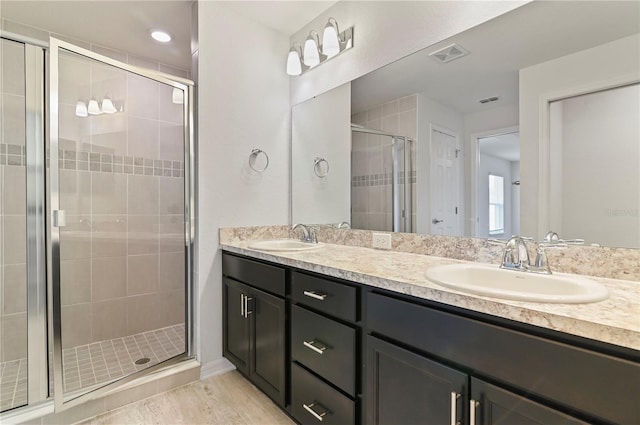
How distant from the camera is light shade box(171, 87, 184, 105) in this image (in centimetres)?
204

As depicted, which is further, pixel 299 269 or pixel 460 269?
pixel 299 269

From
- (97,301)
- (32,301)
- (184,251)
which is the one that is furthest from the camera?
(97,301)

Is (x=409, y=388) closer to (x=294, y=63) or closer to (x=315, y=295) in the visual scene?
(x=315, y=295)

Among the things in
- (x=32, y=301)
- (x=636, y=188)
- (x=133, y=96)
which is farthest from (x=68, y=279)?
(x=636, y=188)

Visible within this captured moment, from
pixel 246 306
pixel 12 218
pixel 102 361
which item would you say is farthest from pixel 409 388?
pixel 12 218

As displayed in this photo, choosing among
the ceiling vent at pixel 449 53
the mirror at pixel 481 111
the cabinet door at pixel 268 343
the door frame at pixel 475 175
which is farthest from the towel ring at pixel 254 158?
the door frame at pixel 475 175

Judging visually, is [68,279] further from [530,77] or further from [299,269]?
[530,77]

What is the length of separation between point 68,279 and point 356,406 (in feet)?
6.05

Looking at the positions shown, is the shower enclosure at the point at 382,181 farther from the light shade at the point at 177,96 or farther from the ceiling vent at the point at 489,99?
the light shade at the point at 177,96

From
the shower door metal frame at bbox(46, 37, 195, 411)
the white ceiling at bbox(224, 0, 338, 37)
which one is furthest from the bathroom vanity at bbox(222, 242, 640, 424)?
the white ceiling at bbox(224, 0, 338, 37)

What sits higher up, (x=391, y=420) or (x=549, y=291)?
(x=549, y=291)

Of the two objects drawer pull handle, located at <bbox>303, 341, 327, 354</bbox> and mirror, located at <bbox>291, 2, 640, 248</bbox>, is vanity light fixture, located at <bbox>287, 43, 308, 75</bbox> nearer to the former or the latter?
mirror, located at <bbox>291, 2, 640, 248</bbox>

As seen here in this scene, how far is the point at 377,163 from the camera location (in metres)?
1.96

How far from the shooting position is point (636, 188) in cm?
105
